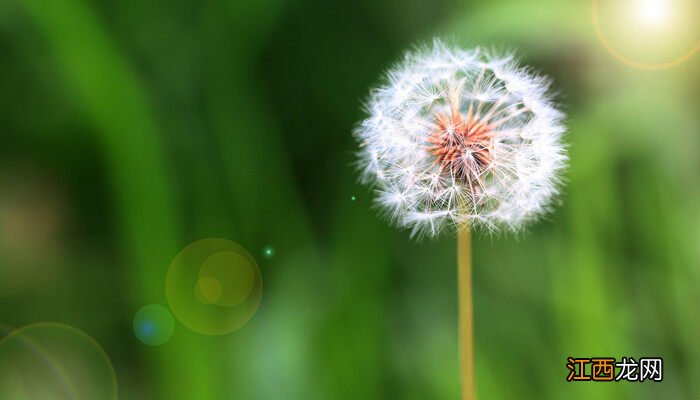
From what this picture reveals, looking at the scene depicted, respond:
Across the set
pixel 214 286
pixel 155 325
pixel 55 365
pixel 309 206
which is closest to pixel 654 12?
pixel 309 206

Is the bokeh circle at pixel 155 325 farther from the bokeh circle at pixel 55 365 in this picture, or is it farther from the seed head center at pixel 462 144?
the seed head center at pixel 462 144

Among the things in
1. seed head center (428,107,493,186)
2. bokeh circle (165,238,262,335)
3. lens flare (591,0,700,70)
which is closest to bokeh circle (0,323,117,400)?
bokeh circle (165,238,262,335)

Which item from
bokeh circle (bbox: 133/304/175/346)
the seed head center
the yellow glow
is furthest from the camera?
the yellow glow

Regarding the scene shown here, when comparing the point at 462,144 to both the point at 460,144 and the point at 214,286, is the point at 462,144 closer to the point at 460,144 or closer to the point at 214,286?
the point at 460,144

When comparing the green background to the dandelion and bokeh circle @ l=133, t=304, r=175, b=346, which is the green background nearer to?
bokeh circle @ l=133, t=304, r=175, b=346

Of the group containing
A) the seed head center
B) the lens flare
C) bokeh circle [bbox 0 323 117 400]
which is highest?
the lens flare

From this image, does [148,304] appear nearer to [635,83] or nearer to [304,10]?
[304,10]
